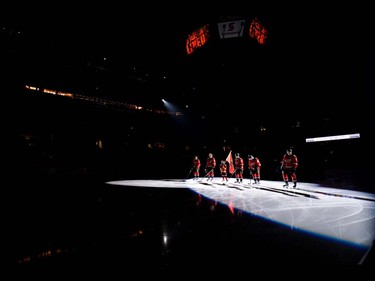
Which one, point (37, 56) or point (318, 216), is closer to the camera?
point (318, 216)

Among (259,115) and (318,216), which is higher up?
(259,115)

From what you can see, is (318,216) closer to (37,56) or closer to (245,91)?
(245,91)

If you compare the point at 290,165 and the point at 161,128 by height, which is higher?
the point at 161,128

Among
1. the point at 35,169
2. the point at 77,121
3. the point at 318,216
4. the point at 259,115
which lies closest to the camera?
the point at 318,216

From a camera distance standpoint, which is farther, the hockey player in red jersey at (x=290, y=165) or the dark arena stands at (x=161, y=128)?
the hockey player in red jersey at (x=290, y=165)

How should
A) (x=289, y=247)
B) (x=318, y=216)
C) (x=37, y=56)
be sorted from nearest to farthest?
1. (x=289, y=247)
2. (x=318, y=216)
3. (x=37, y=56)

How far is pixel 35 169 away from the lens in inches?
473

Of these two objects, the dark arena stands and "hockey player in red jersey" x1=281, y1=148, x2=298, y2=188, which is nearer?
the dark arena stands

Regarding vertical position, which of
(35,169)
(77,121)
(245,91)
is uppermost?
(245,91)

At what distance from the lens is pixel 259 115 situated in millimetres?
19266

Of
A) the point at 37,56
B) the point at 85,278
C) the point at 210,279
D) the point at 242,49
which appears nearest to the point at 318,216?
the point at 210,279

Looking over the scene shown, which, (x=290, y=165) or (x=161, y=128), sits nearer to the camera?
(x=290, y=165)

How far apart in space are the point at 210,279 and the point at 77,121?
699 inches

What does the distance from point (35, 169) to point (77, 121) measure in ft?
19.7
